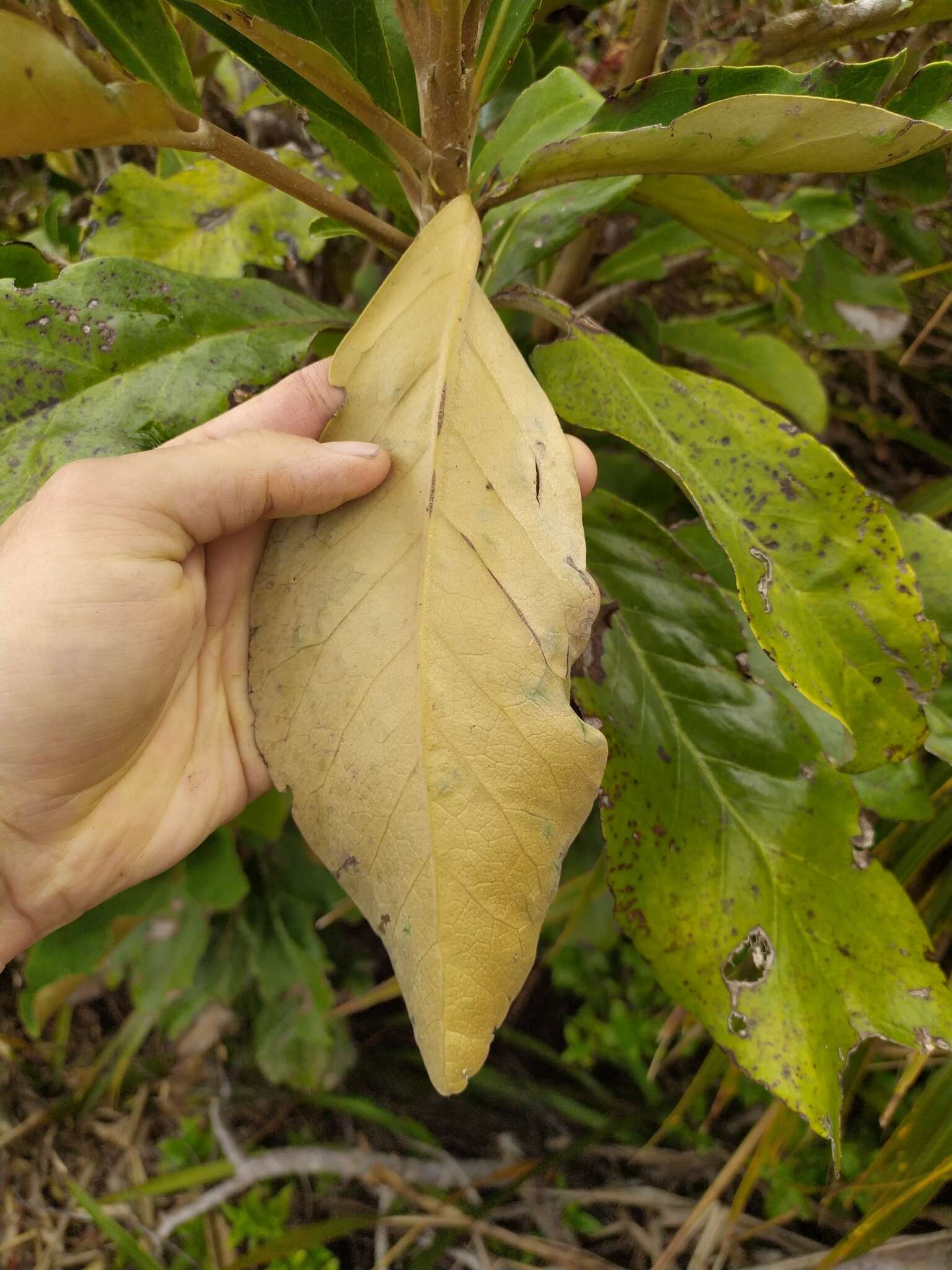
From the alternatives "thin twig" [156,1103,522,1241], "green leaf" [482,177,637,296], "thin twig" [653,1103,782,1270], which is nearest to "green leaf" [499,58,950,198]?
"green leaf" [482,177,637,296]

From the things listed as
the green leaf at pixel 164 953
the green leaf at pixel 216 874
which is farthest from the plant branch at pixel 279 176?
the green leaf at pixel 164 953

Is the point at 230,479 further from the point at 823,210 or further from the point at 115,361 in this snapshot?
the point at 823,210

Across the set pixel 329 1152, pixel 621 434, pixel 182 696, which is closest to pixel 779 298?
pixel 621 434

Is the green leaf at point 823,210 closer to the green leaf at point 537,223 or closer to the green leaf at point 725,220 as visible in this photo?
the green leaf at point 725,220

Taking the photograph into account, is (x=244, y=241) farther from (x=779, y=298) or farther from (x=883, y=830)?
(x=883, y=830)

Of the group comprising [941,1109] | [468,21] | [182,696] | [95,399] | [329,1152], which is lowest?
[329,1152]

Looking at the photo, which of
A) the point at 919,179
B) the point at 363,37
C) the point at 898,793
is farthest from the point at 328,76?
the point at 898,793
